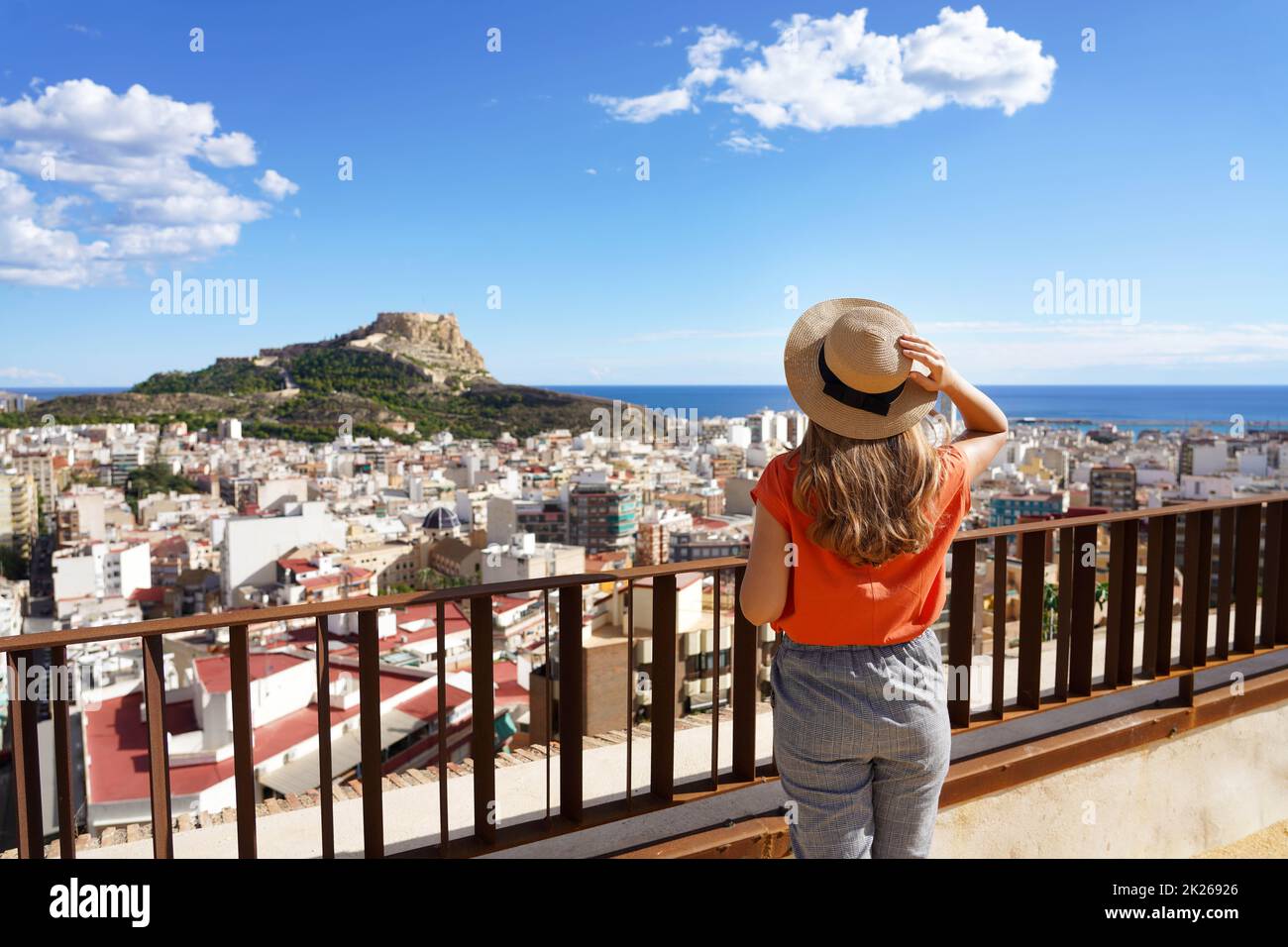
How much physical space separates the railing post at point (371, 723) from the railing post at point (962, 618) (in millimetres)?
1556

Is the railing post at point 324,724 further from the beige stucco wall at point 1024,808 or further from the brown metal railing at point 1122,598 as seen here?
the brown metal railing at point 1122,598

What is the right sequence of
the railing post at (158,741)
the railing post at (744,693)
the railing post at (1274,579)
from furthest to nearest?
the railing post at (1274,579) → the railing post at (744,693) → the railing post at (158,741)

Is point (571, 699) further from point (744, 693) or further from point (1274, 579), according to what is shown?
point (1274, 579)

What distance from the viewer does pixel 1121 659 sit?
279 centimetres

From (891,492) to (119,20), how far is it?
260ft

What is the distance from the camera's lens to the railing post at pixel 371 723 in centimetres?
176

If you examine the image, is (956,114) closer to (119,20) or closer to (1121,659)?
(1121,659)

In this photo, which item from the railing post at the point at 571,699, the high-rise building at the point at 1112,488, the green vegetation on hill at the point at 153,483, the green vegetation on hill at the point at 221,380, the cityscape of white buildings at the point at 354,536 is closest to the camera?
the railing post at the point at 571,699

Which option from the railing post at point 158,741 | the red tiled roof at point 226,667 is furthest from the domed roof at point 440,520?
the railing post at point 158,741

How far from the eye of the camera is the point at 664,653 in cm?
208

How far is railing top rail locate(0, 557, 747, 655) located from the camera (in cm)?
148

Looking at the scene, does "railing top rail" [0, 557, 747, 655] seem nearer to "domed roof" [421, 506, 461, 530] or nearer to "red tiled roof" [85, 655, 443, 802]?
"red tiled roof" [85, 655, 443, 802]

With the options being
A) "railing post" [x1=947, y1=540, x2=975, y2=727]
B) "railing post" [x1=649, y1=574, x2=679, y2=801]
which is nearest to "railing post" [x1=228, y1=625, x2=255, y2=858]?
"railing post" [x1=649, y1=574, x2=679, y2=801]
